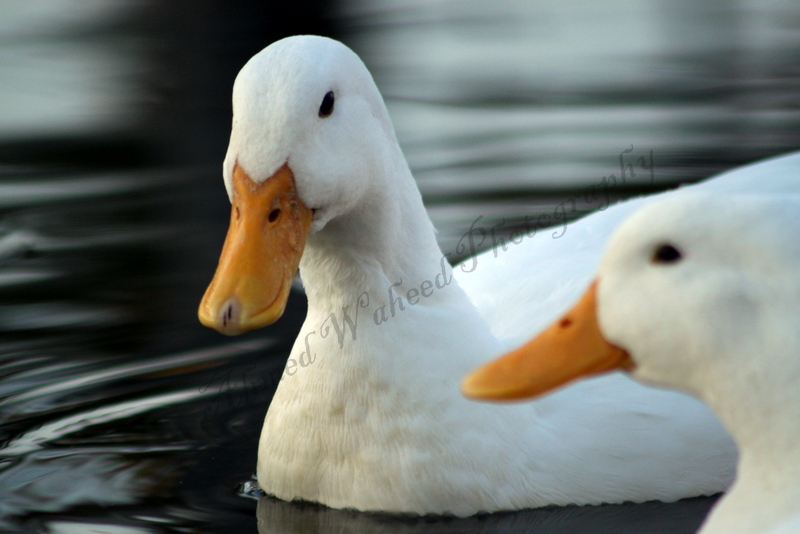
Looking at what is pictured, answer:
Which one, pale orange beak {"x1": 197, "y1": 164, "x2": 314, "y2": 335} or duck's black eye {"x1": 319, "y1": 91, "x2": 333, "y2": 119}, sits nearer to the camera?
pale orange beak {"x1": 197, "y1": 164, "x2": 314, "y2": 335}

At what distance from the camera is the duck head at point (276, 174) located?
11.1ft

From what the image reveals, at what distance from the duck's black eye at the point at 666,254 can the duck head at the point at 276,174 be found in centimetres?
110

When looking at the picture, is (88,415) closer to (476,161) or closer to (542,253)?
(542,253)

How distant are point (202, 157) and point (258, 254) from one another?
5.02 meters

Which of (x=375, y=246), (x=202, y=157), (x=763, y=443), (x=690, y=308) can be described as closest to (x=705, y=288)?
(x=690, y=308)

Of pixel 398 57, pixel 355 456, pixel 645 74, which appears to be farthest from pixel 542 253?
pixel 398 57

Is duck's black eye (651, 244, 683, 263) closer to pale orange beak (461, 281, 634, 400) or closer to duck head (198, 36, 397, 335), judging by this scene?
pale orange beak (461, 281, 634, 400)

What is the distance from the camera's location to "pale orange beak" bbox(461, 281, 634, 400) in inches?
111

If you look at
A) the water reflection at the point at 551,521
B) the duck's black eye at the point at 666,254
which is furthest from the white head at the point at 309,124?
the duck's black eye at the point at 666,254

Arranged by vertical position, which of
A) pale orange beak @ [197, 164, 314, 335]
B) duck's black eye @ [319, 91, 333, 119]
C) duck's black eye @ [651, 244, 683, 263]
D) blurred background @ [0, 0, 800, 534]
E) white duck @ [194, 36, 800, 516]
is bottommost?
blurred background @ [0, 0, 800, 534]

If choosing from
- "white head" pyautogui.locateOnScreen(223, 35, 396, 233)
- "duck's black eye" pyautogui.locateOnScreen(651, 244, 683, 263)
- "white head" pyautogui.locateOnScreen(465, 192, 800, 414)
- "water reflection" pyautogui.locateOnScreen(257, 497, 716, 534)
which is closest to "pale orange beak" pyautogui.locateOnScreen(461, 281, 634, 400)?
"white head" pyautogui.locateOnScreen(465, 192, 800, 414)

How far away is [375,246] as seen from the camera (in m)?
3.92

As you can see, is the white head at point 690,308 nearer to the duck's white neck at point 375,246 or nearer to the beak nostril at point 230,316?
the beak nostril at point 230,316

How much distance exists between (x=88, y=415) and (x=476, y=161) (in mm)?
3504
